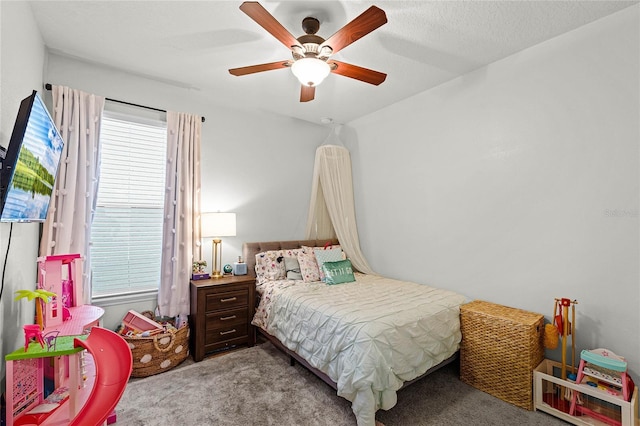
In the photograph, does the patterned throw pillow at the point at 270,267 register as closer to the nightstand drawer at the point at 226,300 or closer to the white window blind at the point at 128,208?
the nightstand drawer at the point at 226,300

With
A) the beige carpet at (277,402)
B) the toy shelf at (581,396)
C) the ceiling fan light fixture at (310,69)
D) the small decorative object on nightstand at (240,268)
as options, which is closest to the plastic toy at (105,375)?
the beige carpet at (277,402)

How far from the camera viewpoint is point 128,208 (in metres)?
2.97

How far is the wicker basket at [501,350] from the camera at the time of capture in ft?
7.16

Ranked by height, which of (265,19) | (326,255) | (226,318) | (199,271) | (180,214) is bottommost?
(226,318)

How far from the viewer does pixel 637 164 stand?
202 centimetres

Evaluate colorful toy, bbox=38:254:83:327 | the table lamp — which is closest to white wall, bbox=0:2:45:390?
colorful toy, bbox=38:254:83:327

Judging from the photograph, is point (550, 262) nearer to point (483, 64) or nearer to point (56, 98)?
point (483, 64)

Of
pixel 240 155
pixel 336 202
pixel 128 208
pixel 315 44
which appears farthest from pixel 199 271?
pixel 315 44

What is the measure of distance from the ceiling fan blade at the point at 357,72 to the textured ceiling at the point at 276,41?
319 mm

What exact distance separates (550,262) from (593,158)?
837 mm

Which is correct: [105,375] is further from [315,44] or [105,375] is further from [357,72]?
[357,72]

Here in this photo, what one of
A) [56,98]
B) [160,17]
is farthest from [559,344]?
[56,98]

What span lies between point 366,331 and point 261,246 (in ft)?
6.72

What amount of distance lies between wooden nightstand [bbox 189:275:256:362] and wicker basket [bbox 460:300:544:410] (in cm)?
206
